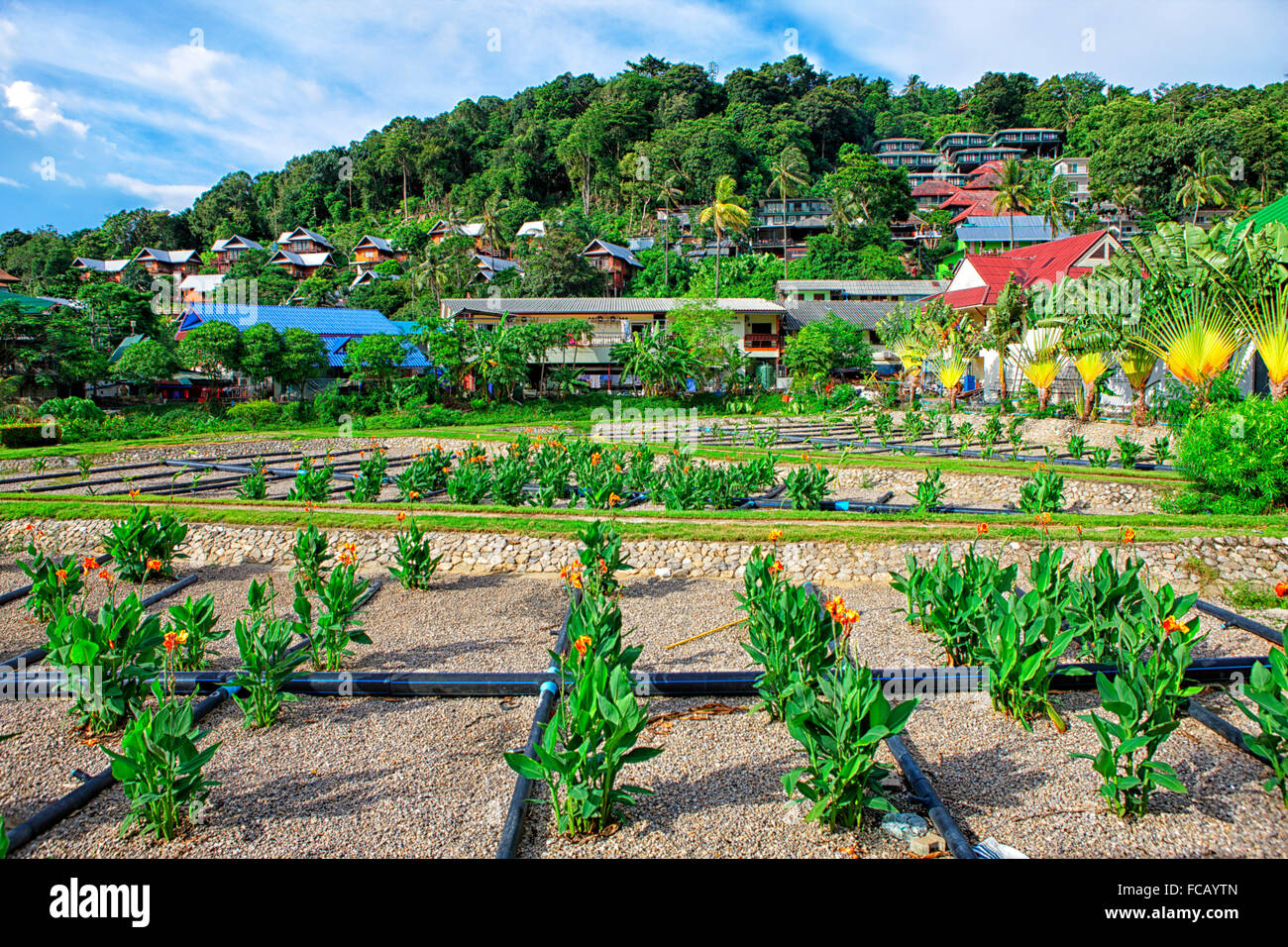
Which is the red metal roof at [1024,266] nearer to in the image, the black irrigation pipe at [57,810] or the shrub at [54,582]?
the shrub at [54,582]

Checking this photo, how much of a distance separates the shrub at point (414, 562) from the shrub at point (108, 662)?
298cm

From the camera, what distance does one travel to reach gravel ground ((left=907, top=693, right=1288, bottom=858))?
136 inches

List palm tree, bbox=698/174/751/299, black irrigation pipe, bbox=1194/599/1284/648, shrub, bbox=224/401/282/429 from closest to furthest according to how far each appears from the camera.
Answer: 1. black irrigation pipe, bbox=1194/599/1284/648
2. shrub, bbox=224/401/282/429
3. palm tree, bbox=698/174/751/299

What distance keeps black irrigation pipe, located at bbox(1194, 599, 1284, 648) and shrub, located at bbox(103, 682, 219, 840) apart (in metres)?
7.04

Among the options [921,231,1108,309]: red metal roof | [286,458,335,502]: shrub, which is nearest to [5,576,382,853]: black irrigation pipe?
[286,458,335,502]: shrub

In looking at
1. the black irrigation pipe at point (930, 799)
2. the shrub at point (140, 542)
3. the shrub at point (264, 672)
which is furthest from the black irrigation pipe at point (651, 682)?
the shrub at point (140, 542)

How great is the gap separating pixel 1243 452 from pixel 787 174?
52.3m

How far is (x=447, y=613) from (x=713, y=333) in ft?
89.8

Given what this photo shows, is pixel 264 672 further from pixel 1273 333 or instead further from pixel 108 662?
pixel 1273 333

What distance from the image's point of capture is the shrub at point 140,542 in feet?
24.9

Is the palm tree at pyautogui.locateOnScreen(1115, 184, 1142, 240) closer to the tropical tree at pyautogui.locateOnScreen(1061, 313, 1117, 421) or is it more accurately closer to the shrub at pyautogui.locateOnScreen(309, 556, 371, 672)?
the tropical tree at pyautogui.locateOnScreen(1061, 313, 1117, 421)
